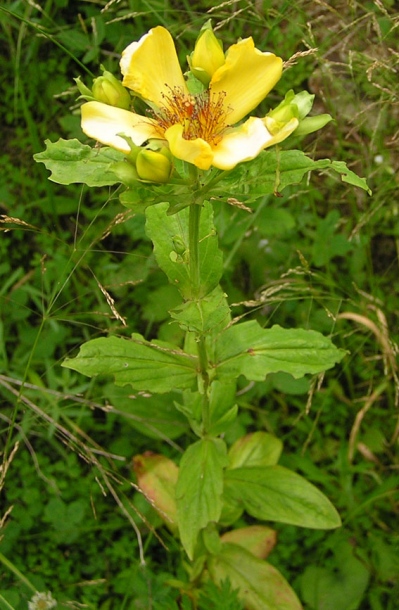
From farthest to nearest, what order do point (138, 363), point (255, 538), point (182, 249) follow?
point (255, 538), point (138, 363), point (182, 249)

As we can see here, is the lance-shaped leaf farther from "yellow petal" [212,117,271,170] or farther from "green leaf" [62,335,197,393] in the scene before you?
"yellow petal" [212,117,271,170]

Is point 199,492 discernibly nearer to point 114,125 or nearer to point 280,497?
point 280,497

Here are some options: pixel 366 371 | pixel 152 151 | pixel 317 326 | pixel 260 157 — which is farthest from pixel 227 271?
pixel 152 151

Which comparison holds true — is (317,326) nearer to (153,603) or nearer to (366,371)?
(366,371)

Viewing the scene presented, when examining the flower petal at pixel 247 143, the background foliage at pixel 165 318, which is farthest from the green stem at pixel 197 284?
the background foliage at pixel 165 318

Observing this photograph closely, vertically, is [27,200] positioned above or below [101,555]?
above

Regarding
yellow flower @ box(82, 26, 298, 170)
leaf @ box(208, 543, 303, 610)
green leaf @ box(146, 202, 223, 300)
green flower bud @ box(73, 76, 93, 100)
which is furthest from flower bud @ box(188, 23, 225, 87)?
leaf @ box(208, 543, 303, 610)

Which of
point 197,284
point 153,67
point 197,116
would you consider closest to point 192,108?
point 197,116
